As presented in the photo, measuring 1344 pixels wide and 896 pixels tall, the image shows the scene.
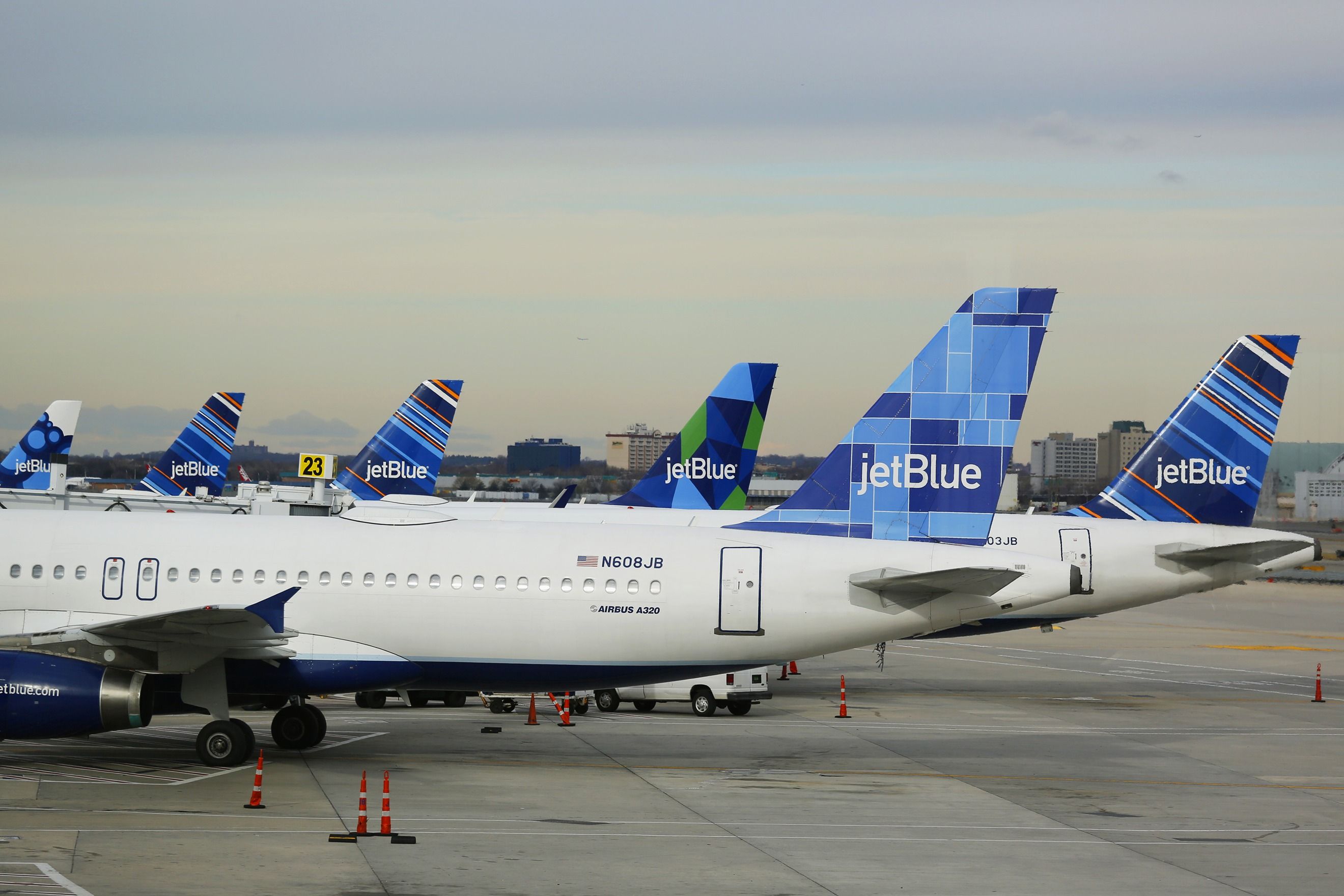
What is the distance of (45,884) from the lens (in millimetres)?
15414

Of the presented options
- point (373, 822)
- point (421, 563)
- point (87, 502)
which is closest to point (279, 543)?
point (421, 563)

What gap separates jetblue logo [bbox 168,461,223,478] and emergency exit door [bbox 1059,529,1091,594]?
38.5 meters

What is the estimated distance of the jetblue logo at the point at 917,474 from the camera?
25922 mm

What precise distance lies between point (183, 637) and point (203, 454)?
38817mm

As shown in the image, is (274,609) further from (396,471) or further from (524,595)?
(396,471)

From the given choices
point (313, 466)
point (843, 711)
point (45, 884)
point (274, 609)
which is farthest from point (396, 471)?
point (45, 884)

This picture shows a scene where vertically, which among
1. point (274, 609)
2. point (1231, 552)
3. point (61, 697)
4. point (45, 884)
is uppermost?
point (1231, 552)

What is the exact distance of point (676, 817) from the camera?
20.8m

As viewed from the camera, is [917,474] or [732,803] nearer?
[732,803]

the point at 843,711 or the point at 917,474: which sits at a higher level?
the point at 917,474

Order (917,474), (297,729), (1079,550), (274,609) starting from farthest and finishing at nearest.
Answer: (1079,550) → (917,474) → (297,729) → (274,609)

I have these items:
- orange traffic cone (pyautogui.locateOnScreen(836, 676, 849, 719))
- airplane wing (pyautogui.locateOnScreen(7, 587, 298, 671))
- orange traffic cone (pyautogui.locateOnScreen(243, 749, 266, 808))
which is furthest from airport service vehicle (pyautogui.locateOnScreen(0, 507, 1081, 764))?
orange traffic cone (pyautogui.locateOnScreen(836, 676, 849, 719))

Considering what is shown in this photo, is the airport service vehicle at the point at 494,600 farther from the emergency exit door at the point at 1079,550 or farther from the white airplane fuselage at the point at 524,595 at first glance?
the emergency exit door at the point at 1079,550

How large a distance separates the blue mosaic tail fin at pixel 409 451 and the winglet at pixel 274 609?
2640 centimetres
